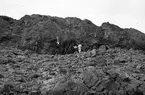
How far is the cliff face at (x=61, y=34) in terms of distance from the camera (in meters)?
22.8

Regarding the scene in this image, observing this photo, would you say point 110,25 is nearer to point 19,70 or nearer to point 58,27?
point 58,27

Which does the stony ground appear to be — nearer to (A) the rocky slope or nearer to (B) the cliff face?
(A) the rocky slope

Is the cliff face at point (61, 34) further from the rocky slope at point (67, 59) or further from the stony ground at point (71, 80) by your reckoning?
the stony ground at point (71, 80)

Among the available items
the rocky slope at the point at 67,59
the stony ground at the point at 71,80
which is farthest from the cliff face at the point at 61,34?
the stony ground at the point at 71,80

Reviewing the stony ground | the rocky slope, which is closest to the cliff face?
the rocky slope

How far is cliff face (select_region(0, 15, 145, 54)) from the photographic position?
74.6 feet

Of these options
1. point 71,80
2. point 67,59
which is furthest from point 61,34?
point 71,80

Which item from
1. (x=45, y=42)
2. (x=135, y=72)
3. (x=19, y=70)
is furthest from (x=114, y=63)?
(x=45, y=42)

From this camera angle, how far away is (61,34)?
23.7 metres

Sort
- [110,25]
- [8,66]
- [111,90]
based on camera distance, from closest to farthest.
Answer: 1. [111,90]
2. [8,66]
3. [110,25]

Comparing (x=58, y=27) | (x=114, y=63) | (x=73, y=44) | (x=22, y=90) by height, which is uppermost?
(x=58, y=27)

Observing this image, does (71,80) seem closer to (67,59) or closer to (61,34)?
(67,59)

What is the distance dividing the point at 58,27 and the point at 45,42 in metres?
3.09

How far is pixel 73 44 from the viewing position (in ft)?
76.5
